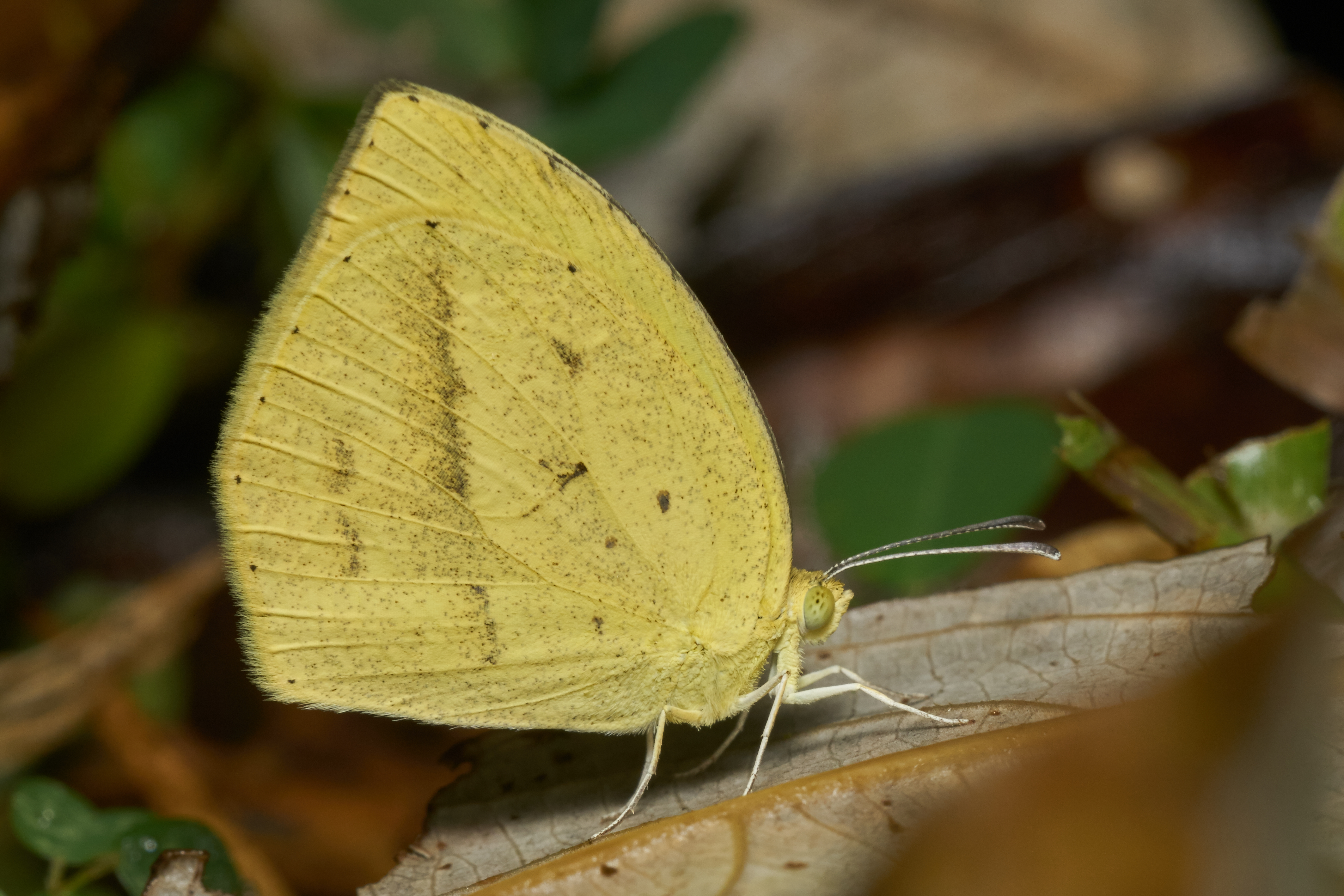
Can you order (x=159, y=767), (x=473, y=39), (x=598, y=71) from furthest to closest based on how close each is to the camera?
(x=473, y=39), (x=598, y=71), (x=159, y=767)

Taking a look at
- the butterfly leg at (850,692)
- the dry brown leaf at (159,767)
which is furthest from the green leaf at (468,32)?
the butterfly leg at (850,692)

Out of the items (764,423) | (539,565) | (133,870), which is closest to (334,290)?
(539,565)

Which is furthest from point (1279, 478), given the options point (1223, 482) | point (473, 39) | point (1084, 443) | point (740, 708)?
point (473, 39)

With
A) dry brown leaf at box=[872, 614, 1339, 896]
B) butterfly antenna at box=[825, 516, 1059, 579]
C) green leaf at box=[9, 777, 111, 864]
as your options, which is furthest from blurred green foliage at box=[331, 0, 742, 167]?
dry brown leaf at box=[872, 614, 1339, 896]

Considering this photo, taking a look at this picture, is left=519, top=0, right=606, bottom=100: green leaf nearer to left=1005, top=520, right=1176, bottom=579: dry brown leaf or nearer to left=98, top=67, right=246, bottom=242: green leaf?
left=98, top=67, right=246, bottom=242: green leaf

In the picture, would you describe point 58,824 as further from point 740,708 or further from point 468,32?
point 468,32
